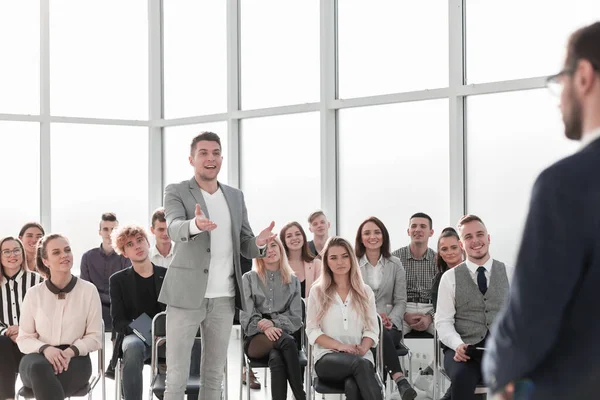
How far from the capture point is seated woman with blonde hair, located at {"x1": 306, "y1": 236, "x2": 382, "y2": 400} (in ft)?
14.3

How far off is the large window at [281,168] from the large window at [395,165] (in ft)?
1.16

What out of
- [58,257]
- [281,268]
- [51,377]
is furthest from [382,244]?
[51,377]

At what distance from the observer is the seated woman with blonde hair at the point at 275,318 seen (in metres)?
4.86

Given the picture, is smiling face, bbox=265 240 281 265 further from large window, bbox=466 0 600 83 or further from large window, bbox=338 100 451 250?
large window, bbox=466 0 600 83

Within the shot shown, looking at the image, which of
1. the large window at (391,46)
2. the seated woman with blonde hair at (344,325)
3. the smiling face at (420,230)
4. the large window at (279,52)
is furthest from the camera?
the large window at (279,52)

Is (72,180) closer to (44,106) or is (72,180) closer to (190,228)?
(44,106)

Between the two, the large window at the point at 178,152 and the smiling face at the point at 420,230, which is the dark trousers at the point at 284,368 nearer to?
the smiling face at the point at 420,230

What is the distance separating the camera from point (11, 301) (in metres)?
4.99

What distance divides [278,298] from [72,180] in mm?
4217

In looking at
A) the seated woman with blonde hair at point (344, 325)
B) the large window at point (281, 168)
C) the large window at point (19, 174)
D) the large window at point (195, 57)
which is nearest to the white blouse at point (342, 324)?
the seated woman with blonde hair at point (344, 325)

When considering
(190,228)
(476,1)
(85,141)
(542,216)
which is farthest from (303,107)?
(542,216)

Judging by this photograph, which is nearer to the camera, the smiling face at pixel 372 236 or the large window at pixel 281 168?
the smiling face at pixel 372 236

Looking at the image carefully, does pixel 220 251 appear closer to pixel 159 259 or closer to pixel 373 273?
pixel 373 273

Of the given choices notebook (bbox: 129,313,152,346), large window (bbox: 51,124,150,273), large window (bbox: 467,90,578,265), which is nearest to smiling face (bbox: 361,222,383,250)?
large window (bbox: 467,90,578,265)
